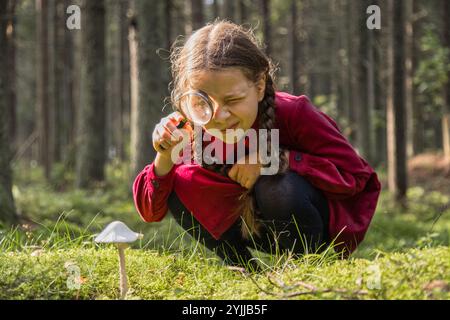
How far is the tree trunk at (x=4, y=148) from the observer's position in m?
4.70

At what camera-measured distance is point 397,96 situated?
32.4 feet

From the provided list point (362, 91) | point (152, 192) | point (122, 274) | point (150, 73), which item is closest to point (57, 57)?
point (362, 91)

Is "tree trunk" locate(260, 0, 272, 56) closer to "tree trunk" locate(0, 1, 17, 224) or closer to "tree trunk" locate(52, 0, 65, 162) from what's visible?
"tree trunk" locate(52, 0, 65, 162)

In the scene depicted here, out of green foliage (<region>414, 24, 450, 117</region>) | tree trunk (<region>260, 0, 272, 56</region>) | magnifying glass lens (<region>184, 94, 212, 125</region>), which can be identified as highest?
tree trunk (<region>260, 0, 272, 56</region>)

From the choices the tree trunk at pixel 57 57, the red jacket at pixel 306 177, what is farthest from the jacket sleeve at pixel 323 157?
the tree trunk at pixel 57 57

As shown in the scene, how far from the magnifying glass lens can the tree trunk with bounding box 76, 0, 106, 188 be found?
8.83 metres

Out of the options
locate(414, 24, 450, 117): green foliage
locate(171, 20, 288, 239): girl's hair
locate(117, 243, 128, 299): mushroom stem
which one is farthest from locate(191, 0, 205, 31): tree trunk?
locate(117, 243, 128, 299): mushroom stem

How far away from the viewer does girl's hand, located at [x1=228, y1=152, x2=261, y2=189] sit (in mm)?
3043

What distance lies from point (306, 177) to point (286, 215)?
244mm

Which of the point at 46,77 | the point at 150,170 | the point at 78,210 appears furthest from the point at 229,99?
the point at 46,77

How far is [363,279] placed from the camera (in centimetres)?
218

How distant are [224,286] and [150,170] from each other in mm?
867

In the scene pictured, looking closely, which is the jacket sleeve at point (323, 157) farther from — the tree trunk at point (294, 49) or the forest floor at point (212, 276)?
the tree trunk at point (294, 49)
